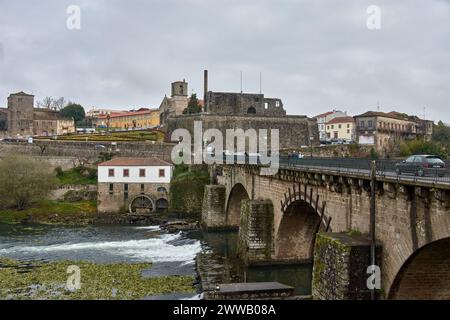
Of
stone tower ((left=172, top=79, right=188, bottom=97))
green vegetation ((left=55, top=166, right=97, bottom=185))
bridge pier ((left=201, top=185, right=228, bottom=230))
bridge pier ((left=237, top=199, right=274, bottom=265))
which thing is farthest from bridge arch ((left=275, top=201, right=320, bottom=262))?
stone tower ((left=172, top=79, right=188, bottom=97))

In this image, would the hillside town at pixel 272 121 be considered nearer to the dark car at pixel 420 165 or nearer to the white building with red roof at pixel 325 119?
the white building with red roof at pixel 325 119

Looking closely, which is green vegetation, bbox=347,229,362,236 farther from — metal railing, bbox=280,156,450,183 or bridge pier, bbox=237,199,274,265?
bridge pier, bbox=237,199,274,265

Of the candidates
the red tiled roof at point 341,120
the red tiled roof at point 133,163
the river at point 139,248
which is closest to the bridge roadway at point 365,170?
the river at point 139,248

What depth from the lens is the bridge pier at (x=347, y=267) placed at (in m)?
16.2

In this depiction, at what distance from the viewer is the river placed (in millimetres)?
29797

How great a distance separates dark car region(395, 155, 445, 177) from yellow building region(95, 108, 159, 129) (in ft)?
346

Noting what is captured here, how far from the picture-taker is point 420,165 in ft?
56.7

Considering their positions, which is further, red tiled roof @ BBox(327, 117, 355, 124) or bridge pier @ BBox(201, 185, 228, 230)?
red tiled roof @ BBox(327, 117, 355, 124)

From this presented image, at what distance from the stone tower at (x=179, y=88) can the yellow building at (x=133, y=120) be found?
19.6 metres

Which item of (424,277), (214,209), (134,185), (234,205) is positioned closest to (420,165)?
(424,277)

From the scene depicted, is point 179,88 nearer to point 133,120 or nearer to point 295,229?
point 133,120

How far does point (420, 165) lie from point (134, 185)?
45.7 metres
